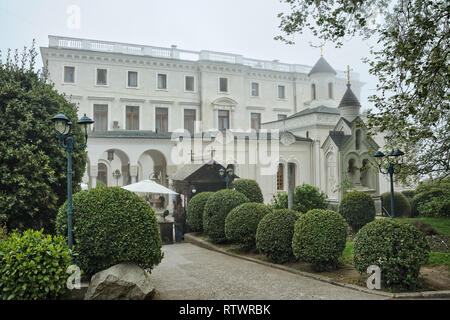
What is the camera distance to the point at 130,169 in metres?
25.9

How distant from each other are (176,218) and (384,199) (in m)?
12.7

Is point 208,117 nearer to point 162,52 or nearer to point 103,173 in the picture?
point 162,52

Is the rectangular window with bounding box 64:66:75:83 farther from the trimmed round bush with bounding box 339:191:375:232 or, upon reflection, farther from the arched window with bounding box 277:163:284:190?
the trimmed round bush with bounding box 339:191:375:232

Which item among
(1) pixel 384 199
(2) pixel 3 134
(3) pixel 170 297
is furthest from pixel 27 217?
(1) pixel 384 199

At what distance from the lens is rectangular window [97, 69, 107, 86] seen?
107 feet

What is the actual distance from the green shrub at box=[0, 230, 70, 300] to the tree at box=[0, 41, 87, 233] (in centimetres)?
300

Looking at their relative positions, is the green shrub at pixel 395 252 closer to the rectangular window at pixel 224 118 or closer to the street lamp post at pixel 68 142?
the street lamp post at pixel 68 142

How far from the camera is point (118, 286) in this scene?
648cm

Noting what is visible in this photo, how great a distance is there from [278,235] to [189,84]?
2802 cm

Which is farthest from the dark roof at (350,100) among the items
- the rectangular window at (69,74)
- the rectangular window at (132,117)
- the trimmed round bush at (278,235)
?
the rectangular window at (69,74)

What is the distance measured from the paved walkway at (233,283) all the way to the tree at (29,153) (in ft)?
11.9

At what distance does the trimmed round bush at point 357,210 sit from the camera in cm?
1538

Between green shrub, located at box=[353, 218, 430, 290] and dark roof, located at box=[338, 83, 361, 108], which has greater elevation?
dark roof, located at box=[338, 83, 361, 108]

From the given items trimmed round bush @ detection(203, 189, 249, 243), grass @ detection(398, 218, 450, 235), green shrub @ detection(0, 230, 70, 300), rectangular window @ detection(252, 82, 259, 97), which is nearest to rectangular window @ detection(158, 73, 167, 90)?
rectangular window @ detection(252, 82, 259, 97)
